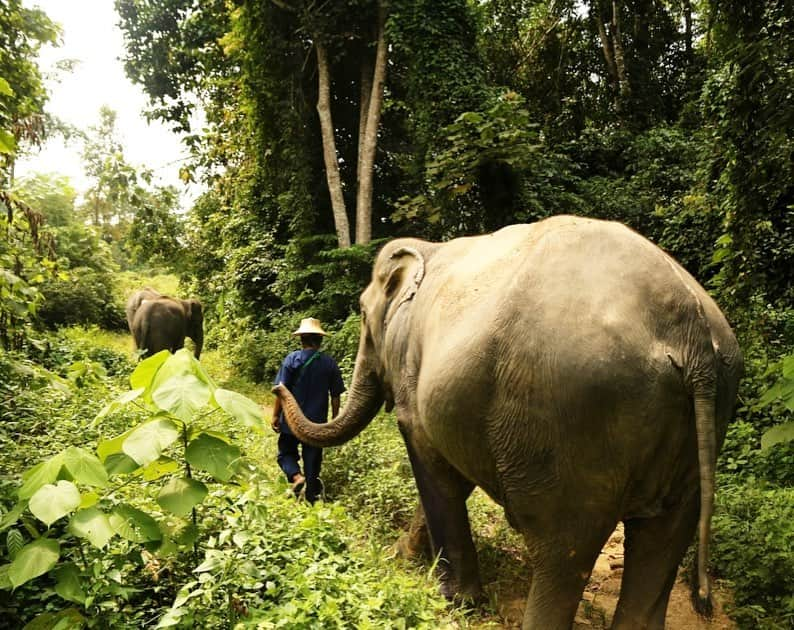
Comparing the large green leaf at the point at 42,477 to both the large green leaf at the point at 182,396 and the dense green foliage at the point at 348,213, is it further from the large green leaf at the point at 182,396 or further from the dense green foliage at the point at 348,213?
the large green leaf at the point at 182,396

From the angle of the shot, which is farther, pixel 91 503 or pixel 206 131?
pixel 206 131

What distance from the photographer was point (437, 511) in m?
3.92

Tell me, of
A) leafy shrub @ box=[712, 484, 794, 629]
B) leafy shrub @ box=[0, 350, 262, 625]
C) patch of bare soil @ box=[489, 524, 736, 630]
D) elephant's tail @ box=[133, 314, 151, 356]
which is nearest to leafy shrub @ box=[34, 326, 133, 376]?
elephant's tail @ box=[133, 314, 151, 356]

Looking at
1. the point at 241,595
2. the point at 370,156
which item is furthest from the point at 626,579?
the point at 370,156

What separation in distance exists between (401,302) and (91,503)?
7.02ft

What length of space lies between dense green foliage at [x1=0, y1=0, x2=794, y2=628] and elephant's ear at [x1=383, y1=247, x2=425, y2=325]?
1345 mm

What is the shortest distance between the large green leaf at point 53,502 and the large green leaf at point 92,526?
0.52ft

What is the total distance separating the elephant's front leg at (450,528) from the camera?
12.4 ft

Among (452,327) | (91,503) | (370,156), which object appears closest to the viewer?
(91,503)

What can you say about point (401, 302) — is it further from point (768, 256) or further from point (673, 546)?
point (768, 256)

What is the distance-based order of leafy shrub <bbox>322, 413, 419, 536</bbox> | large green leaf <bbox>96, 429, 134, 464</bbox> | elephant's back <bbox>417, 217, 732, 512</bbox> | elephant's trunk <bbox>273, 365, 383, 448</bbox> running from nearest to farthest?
elephant's back <bbox>417, 217, 732, 512</bbox>, large green leaf <bbox>96, 429, 134, 464</bbox>, elephant's trunk <bbox>273, 365, 383, 448</bbox>, leafy shrub <bbox>322, 413, 419, 536</bbox>

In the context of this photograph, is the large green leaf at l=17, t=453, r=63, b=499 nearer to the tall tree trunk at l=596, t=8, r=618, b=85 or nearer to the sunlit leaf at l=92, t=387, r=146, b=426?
the sunlit leaf at l=92, t=387, r=146, b=426

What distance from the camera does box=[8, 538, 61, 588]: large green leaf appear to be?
2363mm

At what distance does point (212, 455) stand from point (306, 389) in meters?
2.62
